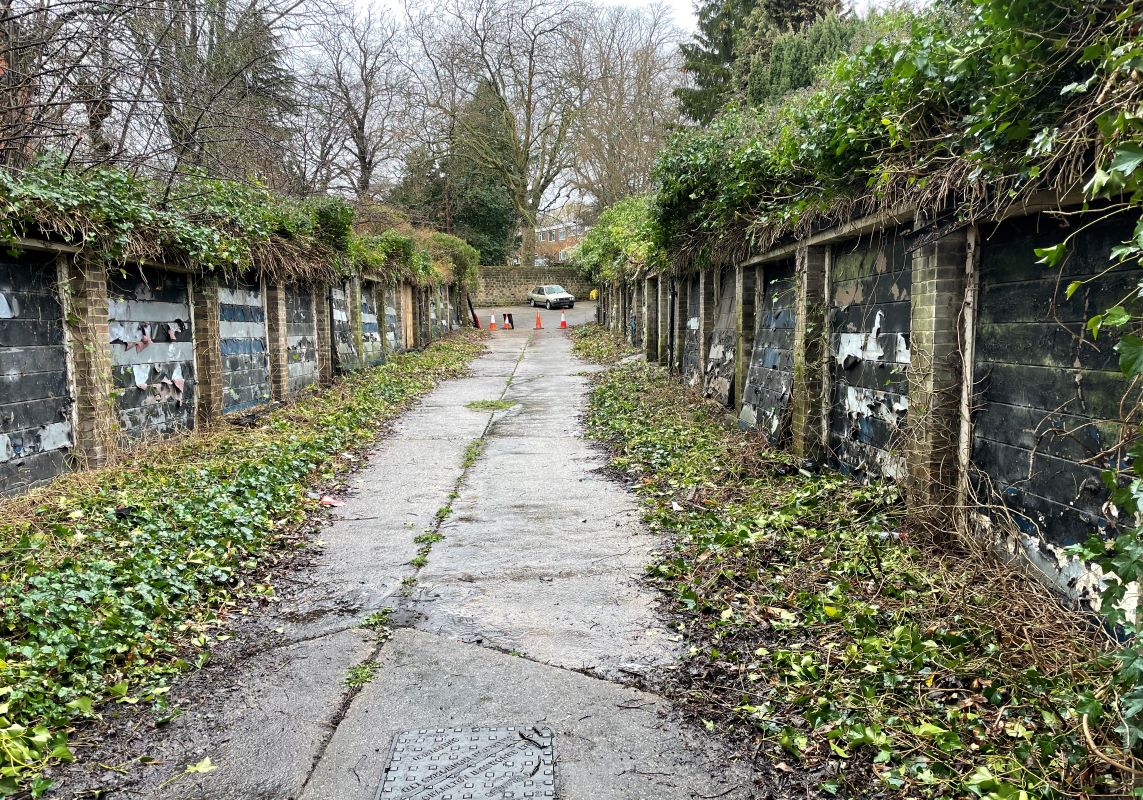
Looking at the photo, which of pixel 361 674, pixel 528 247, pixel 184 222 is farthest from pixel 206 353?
Answer: pixel 528 247

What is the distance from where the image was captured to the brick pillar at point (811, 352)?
6520mm

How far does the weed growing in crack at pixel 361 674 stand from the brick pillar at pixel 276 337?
27.2 ft

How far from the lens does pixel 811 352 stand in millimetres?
6730

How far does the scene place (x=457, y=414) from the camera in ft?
38.7

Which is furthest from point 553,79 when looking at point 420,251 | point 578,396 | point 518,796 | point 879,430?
point 518,796

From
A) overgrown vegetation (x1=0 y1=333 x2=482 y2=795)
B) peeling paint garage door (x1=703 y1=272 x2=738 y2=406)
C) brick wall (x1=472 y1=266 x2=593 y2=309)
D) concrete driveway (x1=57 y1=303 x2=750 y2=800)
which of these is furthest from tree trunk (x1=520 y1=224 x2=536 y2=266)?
concrete driveway (x1=57 y1=303 x2=750 y2=800)

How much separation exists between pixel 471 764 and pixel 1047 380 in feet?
11.1

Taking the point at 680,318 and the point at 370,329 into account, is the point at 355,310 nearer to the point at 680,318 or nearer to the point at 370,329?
the point at 370,329

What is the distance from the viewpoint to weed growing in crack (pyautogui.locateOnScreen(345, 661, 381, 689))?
3584mm

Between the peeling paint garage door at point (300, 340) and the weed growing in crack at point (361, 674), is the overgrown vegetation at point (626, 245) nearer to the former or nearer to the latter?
the peeling paint garage door at point (300, 340)

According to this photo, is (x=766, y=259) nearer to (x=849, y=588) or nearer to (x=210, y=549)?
(x=849, y=588)

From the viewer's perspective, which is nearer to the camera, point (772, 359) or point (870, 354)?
point (870, 354)

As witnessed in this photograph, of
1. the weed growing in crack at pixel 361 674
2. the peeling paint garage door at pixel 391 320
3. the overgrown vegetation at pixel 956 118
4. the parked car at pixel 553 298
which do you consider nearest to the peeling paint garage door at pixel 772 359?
the overgrown vegetation at pixel 956 118

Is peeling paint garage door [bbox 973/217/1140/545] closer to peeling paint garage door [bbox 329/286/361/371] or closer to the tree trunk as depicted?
peeling paint garage door [bbox 329/286/361/371]
